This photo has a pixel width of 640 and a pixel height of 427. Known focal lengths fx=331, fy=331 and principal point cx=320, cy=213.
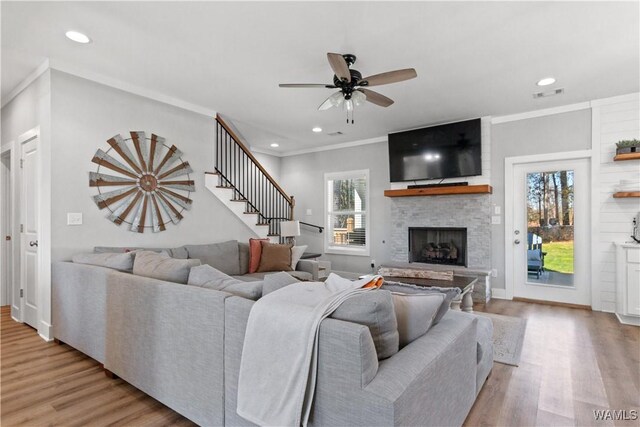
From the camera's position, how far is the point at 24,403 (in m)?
2.06

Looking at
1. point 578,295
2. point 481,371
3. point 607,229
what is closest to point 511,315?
point 578,295

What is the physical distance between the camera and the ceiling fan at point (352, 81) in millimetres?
2627

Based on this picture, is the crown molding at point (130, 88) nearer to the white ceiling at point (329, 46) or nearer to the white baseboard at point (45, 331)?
the white ceiling at point (329, 46)

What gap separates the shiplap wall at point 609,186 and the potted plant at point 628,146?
0.54 feet

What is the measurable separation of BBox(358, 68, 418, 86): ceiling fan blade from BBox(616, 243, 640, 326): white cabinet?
3.14 m

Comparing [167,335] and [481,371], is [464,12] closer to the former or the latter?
[481,371]

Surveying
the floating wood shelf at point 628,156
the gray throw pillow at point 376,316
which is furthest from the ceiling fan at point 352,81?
the floating wood shelf at point 628,156

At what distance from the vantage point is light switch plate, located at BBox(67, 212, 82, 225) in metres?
3.20

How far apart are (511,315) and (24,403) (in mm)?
4541

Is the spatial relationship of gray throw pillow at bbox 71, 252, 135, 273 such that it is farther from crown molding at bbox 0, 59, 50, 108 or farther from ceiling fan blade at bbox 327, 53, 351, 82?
ceiling fan blade at bbox 327, 53, 351, 82

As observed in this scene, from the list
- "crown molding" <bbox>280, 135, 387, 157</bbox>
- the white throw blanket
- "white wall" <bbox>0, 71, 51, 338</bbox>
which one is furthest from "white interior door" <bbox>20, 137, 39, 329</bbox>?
"crown molding" <bbox>280, 135, 387, 157</bbox>

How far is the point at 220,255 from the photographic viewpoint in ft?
13.5
